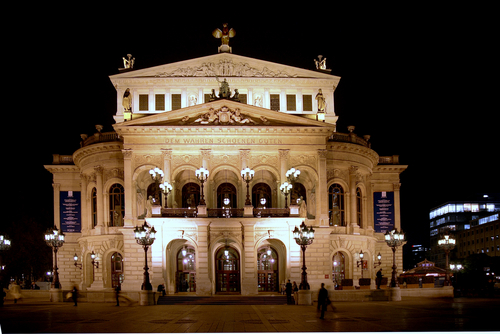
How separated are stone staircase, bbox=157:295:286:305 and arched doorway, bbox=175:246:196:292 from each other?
6801mm

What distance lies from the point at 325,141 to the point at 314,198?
16.7 ft

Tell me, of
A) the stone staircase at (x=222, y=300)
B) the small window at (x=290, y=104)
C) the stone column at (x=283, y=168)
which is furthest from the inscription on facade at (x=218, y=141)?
the stone staircase at (x=222, y=300)

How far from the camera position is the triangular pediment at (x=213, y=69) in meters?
66.2

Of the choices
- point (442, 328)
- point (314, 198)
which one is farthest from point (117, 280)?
point (442, 328)

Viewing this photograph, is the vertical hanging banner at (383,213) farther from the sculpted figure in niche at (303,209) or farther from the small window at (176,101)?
the small window at (176,101)

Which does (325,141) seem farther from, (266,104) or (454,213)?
(454,213)

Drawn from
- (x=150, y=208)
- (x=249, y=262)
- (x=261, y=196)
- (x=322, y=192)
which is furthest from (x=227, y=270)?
(x=322, y=192)

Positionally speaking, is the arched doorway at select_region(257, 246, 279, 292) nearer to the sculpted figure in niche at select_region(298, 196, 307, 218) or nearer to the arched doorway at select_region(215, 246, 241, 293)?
the arched doorway at select_region(215, 246, 241, 293)

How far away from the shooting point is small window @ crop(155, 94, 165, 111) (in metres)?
66.4

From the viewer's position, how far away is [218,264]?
59438 mm

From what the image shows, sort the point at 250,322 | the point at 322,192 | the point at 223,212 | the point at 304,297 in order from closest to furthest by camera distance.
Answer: the point at 250,322
the point at 304,297
the point at 223,212
the point at 322,192

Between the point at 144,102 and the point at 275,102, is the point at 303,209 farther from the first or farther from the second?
the point at 144,102

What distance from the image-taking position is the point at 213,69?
66375 mm

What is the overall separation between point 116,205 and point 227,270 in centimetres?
1297
